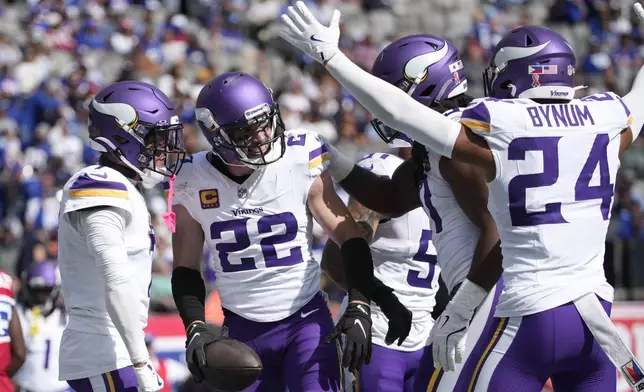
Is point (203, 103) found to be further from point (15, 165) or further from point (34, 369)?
point (15, 165)

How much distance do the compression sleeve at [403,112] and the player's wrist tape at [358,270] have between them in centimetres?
78

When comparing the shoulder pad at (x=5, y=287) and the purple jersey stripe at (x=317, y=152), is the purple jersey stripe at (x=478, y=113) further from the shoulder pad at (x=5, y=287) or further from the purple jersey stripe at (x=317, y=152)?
the shoulder pad at (x=5, y=287)

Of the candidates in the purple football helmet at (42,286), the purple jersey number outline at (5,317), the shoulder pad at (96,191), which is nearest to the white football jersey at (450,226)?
the shoulder pad at (96,191)

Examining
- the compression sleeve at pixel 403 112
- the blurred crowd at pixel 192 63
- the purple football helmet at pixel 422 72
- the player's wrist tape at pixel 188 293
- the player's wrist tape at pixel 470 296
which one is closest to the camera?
the compression sleeve at pixel 403 112

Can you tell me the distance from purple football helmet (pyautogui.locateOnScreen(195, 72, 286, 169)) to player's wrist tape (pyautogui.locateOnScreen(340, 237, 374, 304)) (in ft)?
1.56

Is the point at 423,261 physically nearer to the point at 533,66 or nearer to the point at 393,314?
the point at 393,314

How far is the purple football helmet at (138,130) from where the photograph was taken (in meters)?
4.47

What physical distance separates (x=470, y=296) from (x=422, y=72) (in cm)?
107

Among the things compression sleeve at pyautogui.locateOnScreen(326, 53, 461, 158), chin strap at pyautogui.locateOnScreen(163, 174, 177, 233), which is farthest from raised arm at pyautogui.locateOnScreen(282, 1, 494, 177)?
chin strap at pyautogui.locateOnScreen(163, 174, 177, 233)

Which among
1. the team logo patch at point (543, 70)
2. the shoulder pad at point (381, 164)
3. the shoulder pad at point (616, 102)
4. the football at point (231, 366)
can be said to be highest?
the team logo patch at point (543, 70)

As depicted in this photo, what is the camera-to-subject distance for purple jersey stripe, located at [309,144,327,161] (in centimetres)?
436

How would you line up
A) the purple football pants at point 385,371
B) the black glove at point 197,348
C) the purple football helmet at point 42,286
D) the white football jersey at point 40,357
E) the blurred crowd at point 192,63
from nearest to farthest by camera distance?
the black glove at point 197,348, the purple football pants at point 385,371, the white football jersey at point 40,357, the purple football helmet at point 42,286, the blurred crowd at point 192,63

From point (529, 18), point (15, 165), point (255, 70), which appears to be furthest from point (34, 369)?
point (529, 18)

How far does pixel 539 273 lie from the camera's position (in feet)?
12.0
